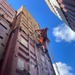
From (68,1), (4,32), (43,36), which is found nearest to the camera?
(68,1)

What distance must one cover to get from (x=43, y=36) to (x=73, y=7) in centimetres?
744

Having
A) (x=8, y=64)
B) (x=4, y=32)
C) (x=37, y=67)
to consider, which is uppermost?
(x=4, y=32)

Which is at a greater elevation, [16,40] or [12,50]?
[16,40]

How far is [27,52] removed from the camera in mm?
7609

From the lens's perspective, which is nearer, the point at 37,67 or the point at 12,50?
the point at 12,50

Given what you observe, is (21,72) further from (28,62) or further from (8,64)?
(28,62)

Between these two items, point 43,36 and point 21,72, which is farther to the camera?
point 43,36

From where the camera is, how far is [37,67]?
7.44 metres

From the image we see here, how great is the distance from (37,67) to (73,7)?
434 cm

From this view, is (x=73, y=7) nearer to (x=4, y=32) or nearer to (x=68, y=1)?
(x=68, y=1)

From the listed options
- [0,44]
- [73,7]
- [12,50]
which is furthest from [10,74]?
[73,7]

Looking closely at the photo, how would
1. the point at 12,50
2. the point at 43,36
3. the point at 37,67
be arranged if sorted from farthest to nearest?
the point at 43,36 → the point at 37,67 → the point at 12,50

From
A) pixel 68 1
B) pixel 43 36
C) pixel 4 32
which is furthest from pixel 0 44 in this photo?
pixel 43 36

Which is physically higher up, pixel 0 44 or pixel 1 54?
pixel 0 44
